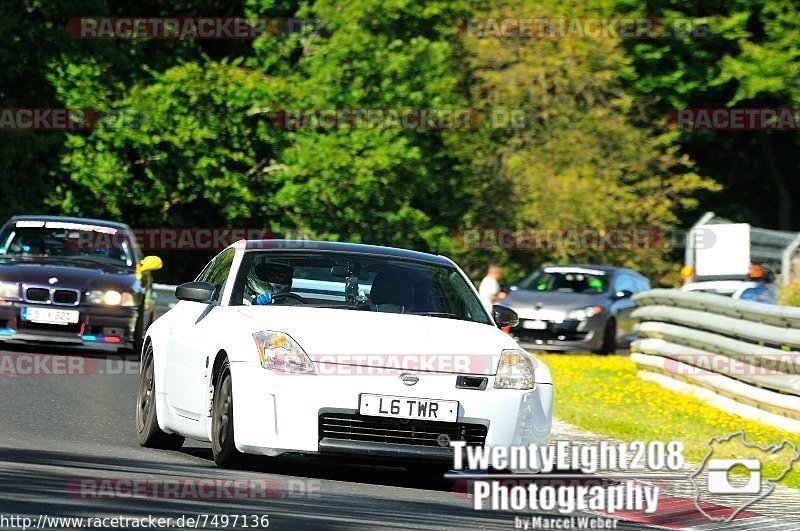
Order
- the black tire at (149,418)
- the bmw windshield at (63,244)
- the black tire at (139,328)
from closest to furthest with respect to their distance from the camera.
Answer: the black tire at (149,418), the black tire at (139,328), the bmw windshield at (63,244)

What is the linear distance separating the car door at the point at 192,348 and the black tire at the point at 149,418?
34 cm

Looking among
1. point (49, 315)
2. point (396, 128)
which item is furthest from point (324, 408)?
point (396, 128)

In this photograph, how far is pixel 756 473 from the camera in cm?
1203

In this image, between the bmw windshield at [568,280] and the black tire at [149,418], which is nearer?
the black tire at [149,418]

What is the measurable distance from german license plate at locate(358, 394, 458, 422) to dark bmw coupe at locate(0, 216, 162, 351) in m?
11.0

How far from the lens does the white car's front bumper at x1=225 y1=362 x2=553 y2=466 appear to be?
33.2 ft

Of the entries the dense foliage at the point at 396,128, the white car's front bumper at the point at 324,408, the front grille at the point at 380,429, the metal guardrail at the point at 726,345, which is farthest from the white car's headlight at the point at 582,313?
the front grille at the point at 380,429

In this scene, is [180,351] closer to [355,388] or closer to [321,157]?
[355,388]

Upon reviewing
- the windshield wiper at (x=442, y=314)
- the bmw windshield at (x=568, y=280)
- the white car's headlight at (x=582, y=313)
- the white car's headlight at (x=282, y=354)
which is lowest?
the white car's headlight at (x=582, y=313)

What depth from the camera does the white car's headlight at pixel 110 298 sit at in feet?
68.1


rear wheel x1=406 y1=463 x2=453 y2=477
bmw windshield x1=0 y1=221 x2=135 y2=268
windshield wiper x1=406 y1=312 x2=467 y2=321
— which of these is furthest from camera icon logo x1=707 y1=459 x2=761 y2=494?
bmw windshield x1=0 y1=221 x2=135 y2=268

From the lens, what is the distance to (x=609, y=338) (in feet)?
98.8

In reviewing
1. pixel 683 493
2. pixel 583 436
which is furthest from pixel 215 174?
pixel 683 493

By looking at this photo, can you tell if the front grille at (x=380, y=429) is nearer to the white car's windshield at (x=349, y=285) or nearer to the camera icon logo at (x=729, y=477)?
the white car's windshield at (x=349, y=285)
